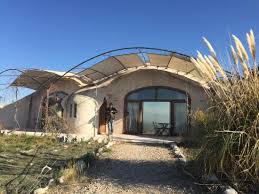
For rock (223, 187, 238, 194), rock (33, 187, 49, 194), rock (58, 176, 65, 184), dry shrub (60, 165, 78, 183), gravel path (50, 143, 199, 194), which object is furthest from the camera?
dry shrub (60, 165, 78, 183)

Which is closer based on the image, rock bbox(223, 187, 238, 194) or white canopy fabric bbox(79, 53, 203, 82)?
rock bbox(223, 187, 238, 194)

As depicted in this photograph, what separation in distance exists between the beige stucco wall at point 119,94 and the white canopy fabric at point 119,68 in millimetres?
592

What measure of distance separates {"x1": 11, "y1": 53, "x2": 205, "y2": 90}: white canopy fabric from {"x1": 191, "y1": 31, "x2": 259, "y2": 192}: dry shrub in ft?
30.7

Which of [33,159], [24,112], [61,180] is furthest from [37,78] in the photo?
[61,180]

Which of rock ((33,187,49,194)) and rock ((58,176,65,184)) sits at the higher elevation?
rock ((58,176,65,184))

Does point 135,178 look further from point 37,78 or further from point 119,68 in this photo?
point 37,78

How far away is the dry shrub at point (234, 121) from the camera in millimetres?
5133

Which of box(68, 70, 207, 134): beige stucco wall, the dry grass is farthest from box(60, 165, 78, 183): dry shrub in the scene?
box(68, 70, 207, 134): beige stucco wall

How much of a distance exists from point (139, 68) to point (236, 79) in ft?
42.0

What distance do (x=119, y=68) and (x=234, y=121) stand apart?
523 inches

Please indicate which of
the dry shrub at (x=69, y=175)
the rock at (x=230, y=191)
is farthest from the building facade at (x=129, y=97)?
the rock at (x=230, y=191)

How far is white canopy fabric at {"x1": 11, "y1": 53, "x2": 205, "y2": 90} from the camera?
16250 millimetres

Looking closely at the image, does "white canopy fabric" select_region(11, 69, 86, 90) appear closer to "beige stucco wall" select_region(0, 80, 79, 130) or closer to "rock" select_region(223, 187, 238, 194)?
"beige stucco wall" select_region(0, 80, 79, 130)

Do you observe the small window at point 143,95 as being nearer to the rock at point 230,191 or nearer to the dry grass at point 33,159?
the dry grass at point 33,159
